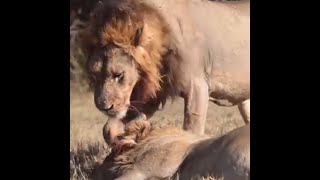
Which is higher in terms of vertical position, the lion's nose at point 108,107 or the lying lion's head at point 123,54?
the lying lion's head at point 123,54

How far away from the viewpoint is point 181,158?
9.32ft

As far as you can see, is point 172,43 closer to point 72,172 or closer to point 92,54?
point 92,54

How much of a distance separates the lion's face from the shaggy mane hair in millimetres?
26

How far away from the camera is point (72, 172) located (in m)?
2.97

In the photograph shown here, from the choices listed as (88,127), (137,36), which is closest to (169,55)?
(137,36)

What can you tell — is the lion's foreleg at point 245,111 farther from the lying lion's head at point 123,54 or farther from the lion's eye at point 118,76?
the lion's eye at point 118,76

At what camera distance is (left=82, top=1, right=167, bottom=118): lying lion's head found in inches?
113

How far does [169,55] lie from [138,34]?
15 centimetres

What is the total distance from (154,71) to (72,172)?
0.55 metres

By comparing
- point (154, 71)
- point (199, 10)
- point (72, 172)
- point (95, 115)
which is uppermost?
point (199, 10)

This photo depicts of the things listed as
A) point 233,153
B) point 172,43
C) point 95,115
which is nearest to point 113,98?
point 95,115

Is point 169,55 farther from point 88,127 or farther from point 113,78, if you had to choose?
point 88,127

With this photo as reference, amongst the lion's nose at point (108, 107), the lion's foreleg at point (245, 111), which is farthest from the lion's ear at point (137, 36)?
the lion's foreleg at point (245, 111)

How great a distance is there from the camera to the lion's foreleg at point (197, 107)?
2865 millimetres
